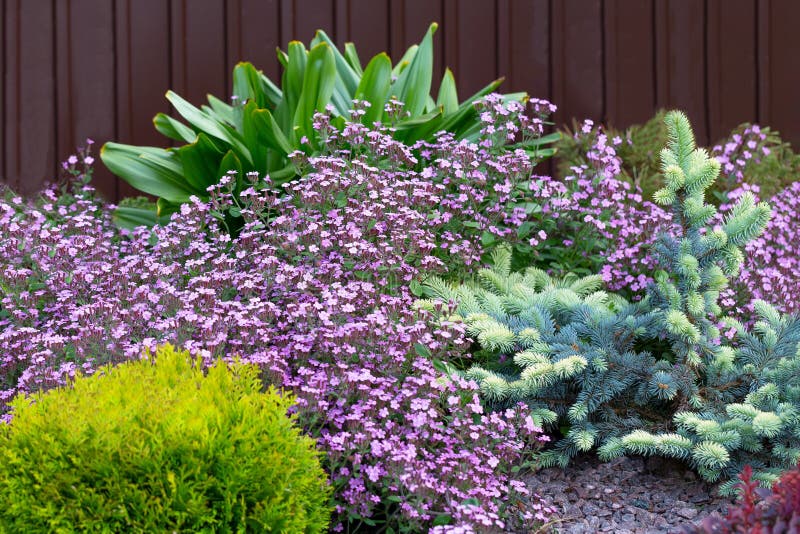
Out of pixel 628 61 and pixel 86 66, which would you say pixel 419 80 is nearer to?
pixel 628 61

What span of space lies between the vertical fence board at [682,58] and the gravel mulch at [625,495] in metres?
3.83

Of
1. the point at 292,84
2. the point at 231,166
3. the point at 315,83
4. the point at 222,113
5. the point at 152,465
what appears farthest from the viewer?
the point at 222,113

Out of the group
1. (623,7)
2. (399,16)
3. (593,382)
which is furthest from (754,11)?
(593,382)

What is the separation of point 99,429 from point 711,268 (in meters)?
2.48

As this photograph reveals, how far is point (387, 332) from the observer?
331cm

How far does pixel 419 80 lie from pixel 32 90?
10.6 feet

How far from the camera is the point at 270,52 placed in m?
6.79

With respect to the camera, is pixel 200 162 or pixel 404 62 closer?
pixel 200 162

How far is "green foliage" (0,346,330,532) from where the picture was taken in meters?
2.49

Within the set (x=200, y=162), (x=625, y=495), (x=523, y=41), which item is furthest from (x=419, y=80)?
(x=625, y=495)

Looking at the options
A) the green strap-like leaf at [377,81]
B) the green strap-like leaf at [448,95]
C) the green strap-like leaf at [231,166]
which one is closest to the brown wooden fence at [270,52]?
the green strap-like leaf at [448,95]

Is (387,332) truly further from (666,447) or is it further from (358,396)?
(666,447)

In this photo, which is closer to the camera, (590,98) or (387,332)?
(387,332)

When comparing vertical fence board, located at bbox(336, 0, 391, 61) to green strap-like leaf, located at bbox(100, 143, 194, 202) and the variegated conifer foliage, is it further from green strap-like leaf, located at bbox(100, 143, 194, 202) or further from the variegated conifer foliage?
the variegated conifer foliage
